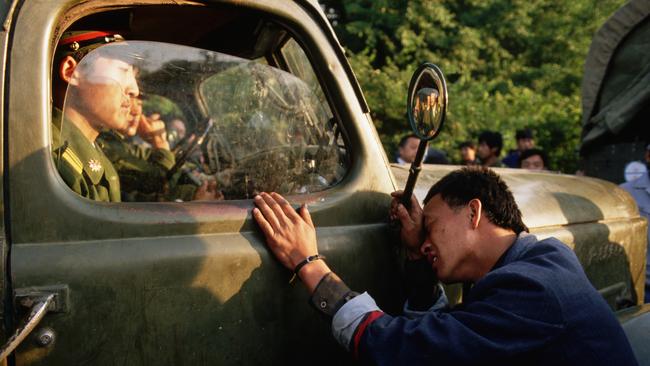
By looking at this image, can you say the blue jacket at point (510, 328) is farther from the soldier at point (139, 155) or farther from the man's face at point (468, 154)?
the man's face at point (468, 154)

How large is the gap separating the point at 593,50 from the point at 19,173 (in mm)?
5968

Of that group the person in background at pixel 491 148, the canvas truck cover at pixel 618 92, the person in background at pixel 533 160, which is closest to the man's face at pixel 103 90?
the canvas truck cover at pixel 618 92

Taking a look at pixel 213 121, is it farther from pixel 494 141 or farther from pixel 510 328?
pixel 494 141

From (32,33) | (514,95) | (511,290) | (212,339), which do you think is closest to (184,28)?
(32,33)

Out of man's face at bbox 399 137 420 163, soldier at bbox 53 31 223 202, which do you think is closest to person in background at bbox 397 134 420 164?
man's face at bbox 399 137 420 163

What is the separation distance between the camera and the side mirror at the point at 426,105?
1816mm

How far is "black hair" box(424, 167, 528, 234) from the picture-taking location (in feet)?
6.55

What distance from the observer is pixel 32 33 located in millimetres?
1573

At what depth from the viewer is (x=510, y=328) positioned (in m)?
1.63

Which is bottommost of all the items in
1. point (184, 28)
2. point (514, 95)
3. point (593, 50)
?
point (514, 95)

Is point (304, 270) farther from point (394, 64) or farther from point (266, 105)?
point (394, 64)

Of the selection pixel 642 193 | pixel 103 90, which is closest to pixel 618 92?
pixel 642 193

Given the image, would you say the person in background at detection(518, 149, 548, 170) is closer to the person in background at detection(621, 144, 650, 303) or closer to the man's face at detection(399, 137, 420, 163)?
the man's face at detection(399, 137, 420, 163)

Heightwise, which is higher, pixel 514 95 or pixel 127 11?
pixel 127 11
